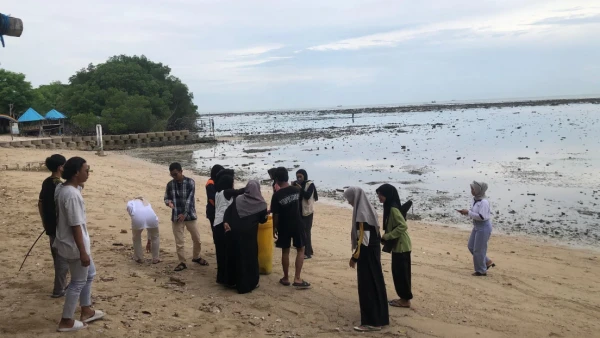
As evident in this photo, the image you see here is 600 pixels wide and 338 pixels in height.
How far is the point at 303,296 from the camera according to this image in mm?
6457

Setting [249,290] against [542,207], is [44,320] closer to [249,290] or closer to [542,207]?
[249,290]

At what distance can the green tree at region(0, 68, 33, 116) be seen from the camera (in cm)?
4425

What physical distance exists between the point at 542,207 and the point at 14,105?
151 ft

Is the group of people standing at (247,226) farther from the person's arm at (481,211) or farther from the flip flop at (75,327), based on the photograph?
the person's arm at (481,211)

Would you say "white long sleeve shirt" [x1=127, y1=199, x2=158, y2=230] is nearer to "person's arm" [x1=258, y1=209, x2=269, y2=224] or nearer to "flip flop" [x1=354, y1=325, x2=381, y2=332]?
"person's arm" [x1=258, y1=209, x2=269, y2=224]

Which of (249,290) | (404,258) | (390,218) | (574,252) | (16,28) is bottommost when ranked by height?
(574,252)

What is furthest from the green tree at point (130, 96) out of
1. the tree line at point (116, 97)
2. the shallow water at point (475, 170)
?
the shallow water at point (475, 170)

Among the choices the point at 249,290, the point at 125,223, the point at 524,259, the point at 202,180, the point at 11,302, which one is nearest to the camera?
the point at 11,302

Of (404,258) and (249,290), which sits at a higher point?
(404,258)

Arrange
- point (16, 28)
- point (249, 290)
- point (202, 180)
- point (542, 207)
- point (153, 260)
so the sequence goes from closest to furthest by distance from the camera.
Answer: point (16, 28)
point (249, 290)
point (153, 260)
point (542, 207)
point (202, 180)

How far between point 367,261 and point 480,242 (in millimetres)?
3020

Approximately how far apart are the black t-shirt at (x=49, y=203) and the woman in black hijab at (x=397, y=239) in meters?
3.60

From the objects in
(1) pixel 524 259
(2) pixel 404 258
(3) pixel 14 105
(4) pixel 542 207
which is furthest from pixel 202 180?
(3) pixel 14 105

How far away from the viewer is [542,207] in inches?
584
